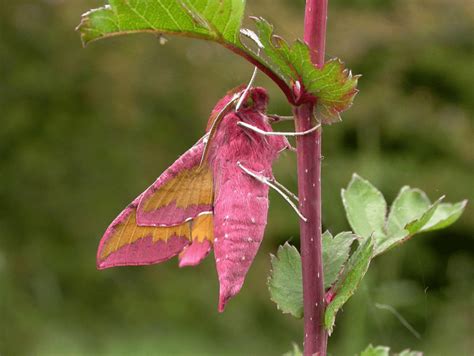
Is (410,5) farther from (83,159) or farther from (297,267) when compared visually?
(297,267)


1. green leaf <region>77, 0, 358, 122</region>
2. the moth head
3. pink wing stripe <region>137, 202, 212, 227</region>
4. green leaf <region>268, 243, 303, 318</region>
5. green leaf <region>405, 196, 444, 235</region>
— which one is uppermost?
green leaf <region>77, 0, 358, 122</region>

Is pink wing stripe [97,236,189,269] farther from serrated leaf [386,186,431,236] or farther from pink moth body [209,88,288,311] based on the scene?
serrated leaf [386,186,431,236]

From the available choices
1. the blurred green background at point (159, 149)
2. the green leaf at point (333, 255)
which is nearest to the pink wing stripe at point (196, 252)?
the green leaf at point (333, 255)

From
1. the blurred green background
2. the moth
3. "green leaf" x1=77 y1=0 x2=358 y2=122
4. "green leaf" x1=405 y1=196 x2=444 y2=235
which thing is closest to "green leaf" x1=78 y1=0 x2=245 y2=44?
"green leaf" x1=77 y1=0 x2=358 y2=122

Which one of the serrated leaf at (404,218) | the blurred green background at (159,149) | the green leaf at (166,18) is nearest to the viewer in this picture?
the green leaf at (166,18)

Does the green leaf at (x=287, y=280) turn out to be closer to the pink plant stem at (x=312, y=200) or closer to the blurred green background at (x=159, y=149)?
the pink plant stem at (x=312, y=200)

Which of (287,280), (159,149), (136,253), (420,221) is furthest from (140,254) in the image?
(159,149)
